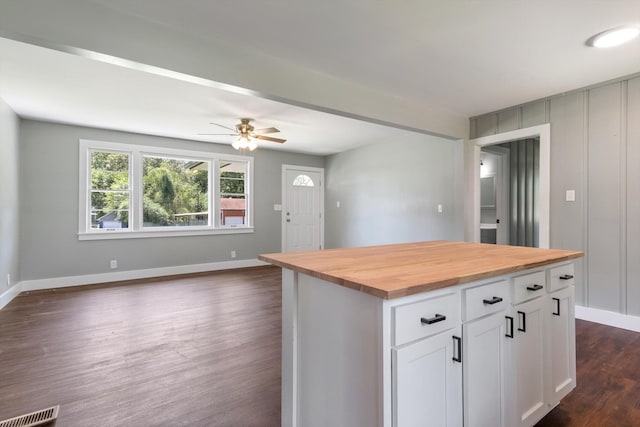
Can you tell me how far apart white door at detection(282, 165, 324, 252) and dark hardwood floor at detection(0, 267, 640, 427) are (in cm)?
302

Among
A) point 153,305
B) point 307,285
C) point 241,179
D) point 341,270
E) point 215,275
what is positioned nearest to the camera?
point 341,270

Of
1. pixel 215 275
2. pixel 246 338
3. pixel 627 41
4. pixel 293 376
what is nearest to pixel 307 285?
pixel 293 376

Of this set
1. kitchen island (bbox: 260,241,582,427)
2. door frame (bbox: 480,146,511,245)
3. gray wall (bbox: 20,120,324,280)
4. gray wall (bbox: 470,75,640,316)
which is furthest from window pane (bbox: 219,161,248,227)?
gray wall (bbox: 470,75,640,316)

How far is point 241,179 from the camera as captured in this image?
620cm

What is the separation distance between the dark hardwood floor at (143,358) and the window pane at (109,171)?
1718 millimetres

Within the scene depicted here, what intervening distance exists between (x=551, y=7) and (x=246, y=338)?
3.23 m

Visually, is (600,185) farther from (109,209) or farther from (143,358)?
(109,209)

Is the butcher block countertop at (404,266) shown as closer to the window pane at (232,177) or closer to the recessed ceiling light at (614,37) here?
the recessed ceiling light at (614,37)

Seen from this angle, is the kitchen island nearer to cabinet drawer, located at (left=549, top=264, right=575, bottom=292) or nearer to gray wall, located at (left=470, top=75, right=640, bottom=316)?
cabinet drawer, located at (left=549, top=264, right=575, bottom=292)

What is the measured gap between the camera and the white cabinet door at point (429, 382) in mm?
1021

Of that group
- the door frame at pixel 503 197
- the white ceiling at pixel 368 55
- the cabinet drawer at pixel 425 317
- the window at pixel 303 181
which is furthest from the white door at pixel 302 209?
the cabinet drawer at pixel 425 317

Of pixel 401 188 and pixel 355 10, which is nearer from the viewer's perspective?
pixel 355 10

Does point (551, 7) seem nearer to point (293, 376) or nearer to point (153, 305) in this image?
point (293, 376)

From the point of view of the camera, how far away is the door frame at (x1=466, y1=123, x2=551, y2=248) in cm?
346
